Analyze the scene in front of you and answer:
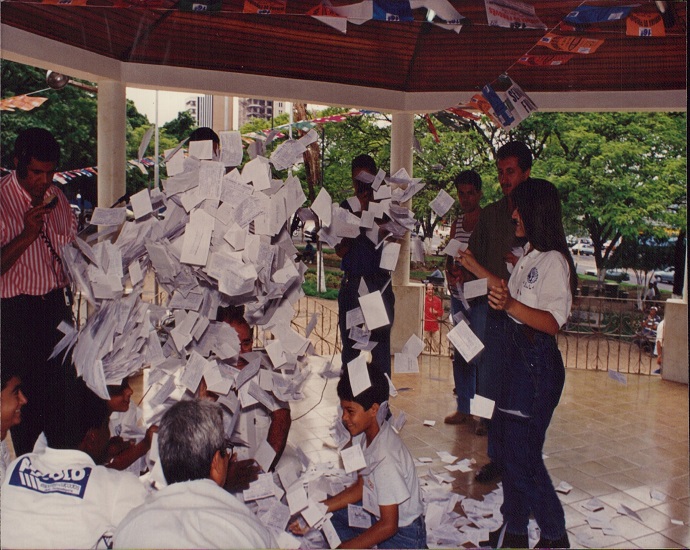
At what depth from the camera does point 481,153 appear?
371 cm

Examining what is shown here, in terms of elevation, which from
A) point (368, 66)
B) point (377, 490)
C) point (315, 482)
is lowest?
point (315, 482)

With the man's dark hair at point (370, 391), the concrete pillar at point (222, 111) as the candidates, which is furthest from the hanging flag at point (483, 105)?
the man's dark hair at point (370, 391)

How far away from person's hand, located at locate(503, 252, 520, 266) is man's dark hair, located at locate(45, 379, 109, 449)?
6.28 ft

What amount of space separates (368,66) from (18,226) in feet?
7.37

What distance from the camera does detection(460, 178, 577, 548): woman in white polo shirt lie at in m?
2.36

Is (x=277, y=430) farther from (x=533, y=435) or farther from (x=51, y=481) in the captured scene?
(x=51, y=481)

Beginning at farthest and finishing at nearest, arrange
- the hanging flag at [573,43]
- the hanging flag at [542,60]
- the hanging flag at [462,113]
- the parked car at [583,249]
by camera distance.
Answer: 1. the parked car at [583,249]
2. the hanging flag at [542,60]
3. the hanging flag at [462,113]
4. the hanging flag at [573,43]

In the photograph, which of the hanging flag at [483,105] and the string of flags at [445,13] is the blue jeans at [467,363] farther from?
the string of flags at [445,13]

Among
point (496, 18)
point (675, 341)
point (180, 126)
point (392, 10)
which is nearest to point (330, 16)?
point (392, 10)

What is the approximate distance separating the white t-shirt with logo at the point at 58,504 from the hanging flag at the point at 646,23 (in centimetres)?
254

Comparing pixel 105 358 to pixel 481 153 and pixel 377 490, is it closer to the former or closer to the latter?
pixel 377 490

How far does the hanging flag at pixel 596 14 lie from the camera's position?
252 cm

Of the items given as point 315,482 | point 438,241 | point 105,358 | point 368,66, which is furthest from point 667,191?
point 105,358

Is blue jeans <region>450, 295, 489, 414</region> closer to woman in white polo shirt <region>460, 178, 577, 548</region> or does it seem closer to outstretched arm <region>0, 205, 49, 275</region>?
woman in white polo shirt <region>460, 178, 577, 548</region>
